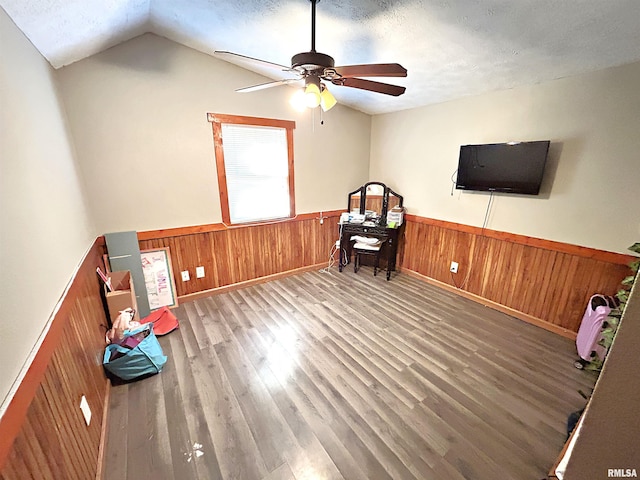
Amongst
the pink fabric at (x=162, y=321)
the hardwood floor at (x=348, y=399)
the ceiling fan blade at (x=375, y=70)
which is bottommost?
the hardwood floor at (x=348, y=399)

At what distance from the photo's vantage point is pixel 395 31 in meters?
1.86

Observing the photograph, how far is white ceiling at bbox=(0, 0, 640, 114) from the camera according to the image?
4.85ft

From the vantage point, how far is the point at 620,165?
2062 millimetres

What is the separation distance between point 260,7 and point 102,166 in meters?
1.97

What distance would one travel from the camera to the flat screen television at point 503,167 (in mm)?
2420

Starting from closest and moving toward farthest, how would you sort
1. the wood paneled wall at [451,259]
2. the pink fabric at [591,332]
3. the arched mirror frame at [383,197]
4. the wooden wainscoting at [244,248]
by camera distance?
the pink fabric at [591,332], the wood paneled wall at [451,259], the wooden wainscoting at [244,248], the arched mirror frame at [383,197]

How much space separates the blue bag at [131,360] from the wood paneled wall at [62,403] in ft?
0.28

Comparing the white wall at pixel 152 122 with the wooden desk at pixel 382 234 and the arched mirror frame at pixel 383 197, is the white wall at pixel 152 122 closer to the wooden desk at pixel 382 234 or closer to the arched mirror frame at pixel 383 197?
the arched mirror frame at pixel 383 197

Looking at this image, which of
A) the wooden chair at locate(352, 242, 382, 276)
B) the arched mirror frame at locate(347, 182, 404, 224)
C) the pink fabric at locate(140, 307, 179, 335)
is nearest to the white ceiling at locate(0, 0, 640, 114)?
the arched mirror frame at locate(347, 182, 404, 224)

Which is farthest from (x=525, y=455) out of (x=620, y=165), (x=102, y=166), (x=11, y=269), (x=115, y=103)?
(x=115, y=103)

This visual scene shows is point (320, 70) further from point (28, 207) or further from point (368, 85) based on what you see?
point (28, 207)

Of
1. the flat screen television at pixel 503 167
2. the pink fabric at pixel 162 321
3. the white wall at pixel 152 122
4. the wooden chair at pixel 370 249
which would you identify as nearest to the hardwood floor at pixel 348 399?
the pink fabric at pixel 162 321

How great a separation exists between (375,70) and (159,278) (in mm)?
2886

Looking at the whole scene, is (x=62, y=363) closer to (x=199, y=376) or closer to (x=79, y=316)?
(x=79, y=316)
